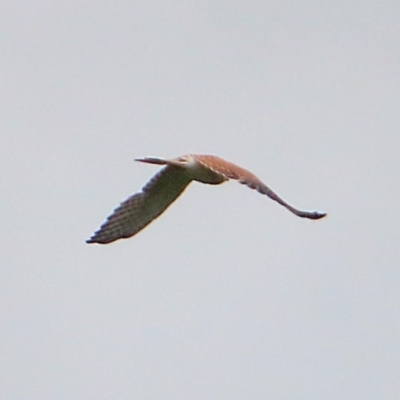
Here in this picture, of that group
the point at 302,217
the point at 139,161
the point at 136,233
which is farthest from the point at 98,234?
the point at 302,217

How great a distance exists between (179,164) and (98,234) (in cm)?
115

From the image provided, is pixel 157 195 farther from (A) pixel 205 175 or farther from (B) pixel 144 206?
(A) pixel 205 175

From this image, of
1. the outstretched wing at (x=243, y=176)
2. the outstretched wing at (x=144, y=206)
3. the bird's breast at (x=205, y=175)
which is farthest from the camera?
the outstretched wing at (x=144, y=206)

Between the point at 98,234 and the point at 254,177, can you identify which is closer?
the point at 254,177

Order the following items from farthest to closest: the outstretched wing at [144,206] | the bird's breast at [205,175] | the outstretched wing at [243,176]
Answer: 1. the outstretched wing at [144,206]
2. the bird's breast at [205,175]
3. the outstretched wing at [243,176]

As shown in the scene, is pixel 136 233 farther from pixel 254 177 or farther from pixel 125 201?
pixel 254 177

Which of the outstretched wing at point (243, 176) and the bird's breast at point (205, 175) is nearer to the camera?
the outstretched wing at point (243, 176)

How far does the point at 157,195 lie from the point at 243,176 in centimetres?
178

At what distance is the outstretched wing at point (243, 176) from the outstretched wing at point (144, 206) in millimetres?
453

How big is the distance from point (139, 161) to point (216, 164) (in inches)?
41.0

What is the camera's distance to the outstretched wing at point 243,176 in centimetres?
1872

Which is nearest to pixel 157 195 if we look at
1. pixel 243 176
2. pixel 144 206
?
pixel 144 206

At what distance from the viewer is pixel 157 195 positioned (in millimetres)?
21141

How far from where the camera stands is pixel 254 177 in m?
19.6
